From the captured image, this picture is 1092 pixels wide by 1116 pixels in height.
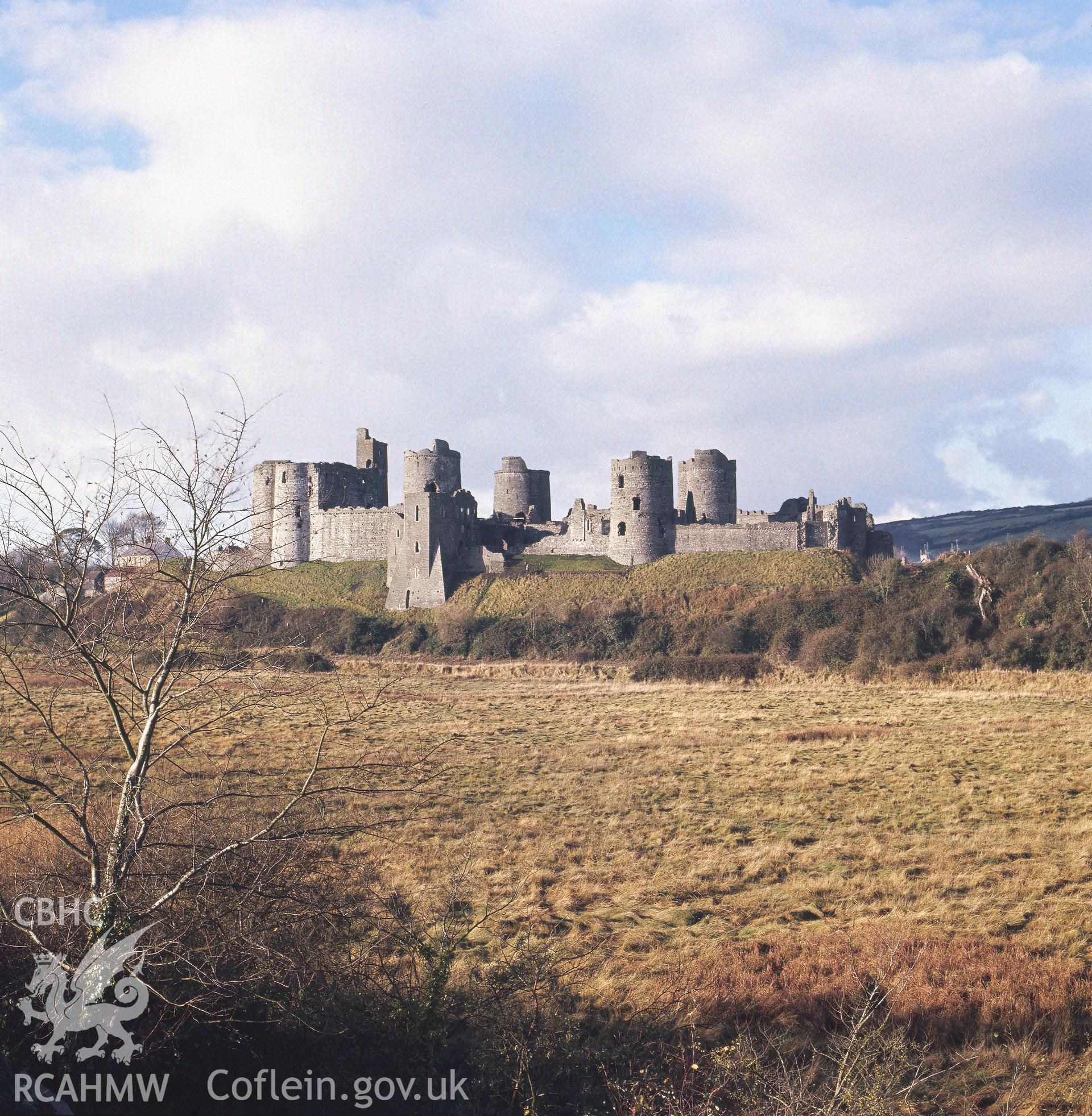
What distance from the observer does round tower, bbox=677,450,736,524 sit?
210 feet

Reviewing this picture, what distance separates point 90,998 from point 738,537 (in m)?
55.2

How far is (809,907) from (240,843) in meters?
8.75

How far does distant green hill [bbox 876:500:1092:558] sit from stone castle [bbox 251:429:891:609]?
321 feet

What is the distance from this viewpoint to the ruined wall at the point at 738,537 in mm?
57688

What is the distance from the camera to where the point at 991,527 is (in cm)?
17400

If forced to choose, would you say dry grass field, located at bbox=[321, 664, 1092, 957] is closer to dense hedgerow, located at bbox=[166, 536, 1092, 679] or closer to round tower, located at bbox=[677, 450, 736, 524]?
dense hedgerow, located at bbox=[166, 536, 1092, 679]

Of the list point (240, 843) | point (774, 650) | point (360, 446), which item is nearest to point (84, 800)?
point (240, 843)

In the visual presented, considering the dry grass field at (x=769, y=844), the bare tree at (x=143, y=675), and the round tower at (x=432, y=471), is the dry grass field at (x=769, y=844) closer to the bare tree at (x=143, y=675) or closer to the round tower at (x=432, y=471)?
the bare tree at (x=143, y=675)

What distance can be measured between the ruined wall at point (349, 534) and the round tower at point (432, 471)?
10.2ft

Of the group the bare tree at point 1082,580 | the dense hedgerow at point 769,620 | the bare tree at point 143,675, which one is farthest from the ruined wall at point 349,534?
the bare tree at point 143,675

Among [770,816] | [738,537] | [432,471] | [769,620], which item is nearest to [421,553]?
[432,471]

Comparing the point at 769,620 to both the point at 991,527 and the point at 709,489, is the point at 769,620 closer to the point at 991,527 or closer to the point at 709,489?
the point at 709,489

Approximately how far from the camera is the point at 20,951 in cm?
729

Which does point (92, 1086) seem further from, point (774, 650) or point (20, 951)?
point (774, 650)
